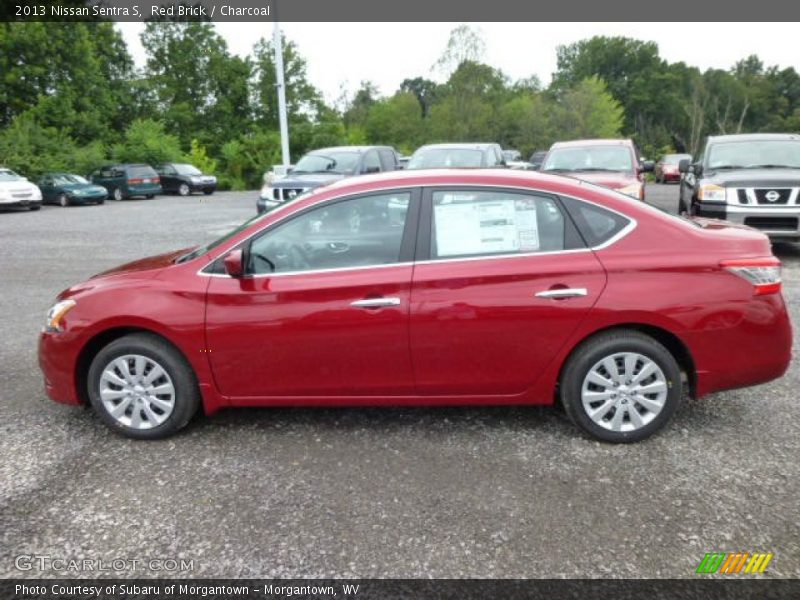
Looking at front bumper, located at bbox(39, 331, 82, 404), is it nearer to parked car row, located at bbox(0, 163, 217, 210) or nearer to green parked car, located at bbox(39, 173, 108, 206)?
parked car row, located at bbox(0, 163, 217, 210)

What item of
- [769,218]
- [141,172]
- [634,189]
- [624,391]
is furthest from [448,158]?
[141,172]

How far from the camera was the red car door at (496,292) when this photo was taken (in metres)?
3.70

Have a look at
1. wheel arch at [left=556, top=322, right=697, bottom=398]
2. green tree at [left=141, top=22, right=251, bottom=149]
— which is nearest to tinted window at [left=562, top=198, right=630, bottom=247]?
wheel arch at [left=556, top=322, right=697, bottom=398]

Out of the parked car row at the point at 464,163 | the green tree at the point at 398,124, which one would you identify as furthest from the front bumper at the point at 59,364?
the green tree at the point at 398,124

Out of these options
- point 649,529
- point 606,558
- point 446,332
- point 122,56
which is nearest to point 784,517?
point 649,529

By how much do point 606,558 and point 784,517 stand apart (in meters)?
0.96

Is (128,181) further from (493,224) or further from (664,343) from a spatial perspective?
(664,343)

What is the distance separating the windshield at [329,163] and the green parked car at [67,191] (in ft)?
48.5

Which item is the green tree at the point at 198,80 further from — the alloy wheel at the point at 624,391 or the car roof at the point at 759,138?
the alloy wheel at the point at 624,391

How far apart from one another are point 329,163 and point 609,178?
592 cm

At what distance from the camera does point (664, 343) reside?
3.87m

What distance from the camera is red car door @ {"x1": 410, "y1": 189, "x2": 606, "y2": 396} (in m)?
3.70

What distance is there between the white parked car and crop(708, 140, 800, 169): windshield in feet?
69.5

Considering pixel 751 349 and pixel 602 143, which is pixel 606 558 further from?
pixel 602 143
